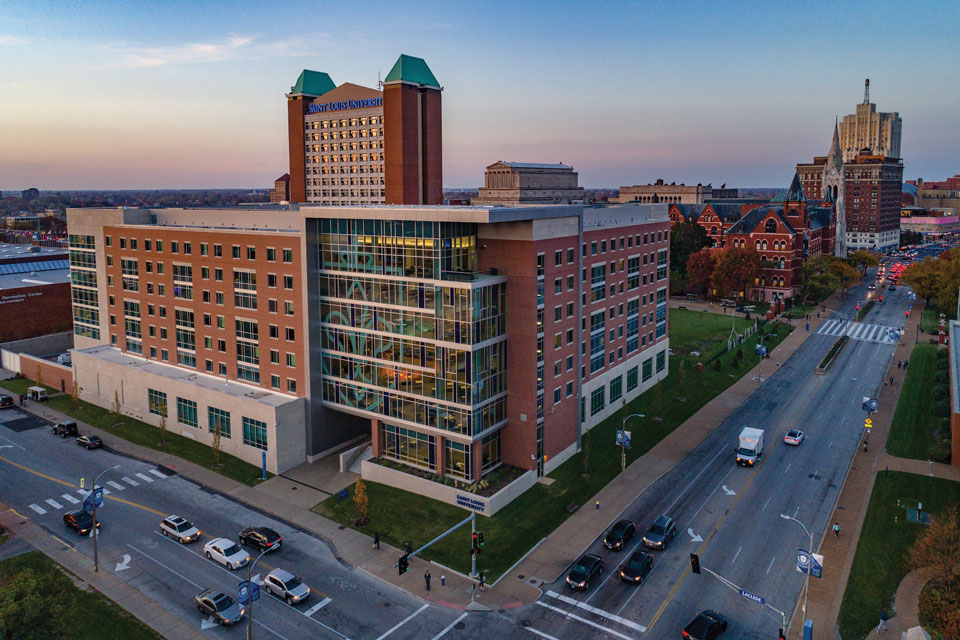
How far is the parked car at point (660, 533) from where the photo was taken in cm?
4516

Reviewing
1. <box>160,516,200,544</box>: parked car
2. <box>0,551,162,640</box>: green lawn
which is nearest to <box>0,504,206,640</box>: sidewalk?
<box>0,551,162,640</box>: green lawn

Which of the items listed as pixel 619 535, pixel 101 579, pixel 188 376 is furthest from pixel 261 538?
pixel 188 376

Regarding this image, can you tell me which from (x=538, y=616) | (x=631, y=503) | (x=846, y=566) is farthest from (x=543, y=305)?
(x=846, y=566)

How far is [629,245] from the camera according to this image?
73.4 meters

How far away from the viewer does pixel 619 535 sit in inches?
1802

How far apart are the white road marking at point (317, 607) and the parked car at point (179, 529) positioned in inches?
502

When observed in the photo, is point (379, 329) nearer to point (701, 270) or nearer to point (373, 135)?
point (701, 270)

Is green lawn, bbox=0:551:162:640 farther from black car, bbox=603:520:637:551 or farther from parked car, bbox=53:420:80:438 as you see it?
black car, bbox=603:520:637:551

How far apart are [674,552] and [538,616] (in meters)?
12.0

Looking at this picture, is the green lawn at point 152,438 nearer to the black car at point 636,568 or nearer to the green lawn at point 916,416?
the black car at point 636,568

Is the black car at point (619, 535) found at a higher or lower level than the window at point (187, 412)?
lower

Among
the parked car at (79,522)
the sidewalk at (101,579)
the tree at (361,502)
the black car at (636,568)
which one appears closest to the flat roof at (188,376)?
the tree at (361,502)

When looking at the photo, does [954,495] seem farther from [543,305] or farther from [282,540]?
[282,540]

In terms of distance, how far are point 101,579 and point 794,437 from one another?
58.8m
